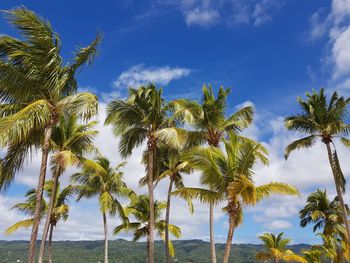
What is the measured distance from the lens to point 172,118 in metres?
24.5

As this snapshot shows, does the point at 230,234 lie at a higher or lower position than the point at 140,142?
lower

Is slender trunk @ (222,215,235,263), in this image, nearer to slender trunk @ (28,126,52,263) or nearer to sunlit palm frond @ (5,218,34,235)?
slender trunk @ (28,126,52,263)

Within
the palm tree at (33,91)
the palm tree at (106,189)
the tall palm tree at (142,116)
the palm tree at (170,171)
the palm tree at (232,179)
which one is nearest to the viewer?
the palm tree at (33,91)

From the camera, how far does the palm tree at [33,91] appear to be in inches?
517

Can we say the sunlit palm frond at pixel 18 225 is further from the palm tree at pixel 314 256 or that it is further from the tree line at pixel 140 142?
the palm tree at pixel 314 256

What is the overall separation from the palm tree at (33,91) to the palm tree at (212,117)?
11.6 metres

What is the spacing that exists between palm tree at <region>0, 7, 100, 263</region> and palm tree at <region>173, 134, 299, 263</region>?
19.3ft

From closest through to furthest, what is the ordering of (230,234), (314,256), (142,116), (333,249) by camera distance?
(230,234)
(142,116)
(314,256)
(333,249)

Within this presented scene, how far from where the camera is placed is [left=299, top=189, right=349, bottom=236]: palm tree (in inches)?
1665

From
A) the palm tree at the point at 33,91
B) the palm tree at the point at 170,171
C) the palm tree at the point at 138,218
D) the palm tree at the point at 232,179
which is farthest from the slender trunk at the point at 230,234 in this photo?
the palm tree at the point at 138,218

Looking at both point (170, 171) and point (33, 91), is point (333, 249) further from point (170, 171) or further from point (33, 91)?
point (33, 91)

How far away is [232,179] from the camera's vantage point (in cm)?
1745

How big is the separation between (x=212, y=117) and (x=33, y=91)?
14.5 metres

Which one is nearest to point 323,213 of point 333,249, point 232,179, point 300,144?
point 333,249
